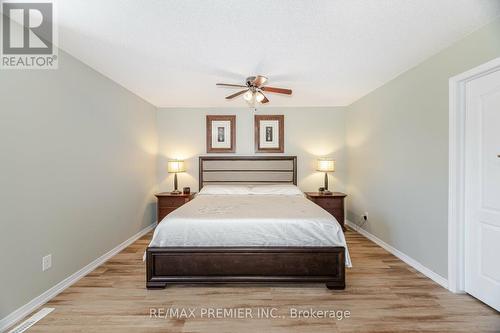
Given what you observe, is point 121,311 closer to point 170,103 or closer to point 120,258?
point 120,258

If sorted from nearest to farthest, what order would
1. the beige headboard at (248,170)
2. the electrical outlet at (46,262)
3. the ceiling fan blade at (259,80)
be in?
the electrical outlet at (46,262) → the ceiling fan blade at (259,80) → the beige headboard at (248,170)

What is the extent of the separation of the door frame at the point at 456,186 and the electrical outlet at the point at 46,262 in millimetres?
3942

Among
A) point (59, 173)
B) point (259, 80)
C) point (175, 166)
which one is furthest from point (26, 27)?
point (175, 166)

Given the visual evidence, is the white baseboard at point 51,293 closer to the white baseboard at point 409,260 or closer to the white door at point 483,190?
the white baseboard at point 409,260

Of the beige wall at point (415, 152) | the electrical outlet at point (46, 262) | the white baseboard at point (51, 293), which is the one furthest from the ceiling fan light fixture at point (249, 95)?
the white baseboard at point (51, 293)

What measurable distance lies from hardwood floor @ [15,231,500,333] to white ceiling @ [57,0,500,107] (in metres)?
2.46

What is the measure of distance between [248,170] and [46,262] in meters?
3.15

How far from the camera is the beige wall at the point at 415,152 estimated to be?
7.69 feet

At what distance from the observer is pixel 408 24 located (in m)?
1.95

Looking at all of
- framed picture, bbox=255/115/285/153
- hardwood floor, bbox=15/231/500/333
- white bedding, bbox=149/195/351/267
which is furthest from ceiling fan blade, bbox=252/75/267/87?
hardwood floor, bbox=15/231/500/333

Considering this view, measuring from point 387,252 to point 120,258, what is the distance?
12.2ft

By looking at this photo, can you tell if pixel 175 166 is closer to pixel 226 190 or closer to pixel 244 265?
pixel 226 190

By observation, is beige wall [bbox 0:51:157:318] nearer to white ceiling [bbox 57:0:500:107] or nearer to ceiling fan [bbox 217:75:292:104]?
white ceiling [bbox 57:0:500:107]

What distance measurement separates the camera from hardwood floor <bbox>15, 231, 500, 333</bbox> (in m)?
1.84
